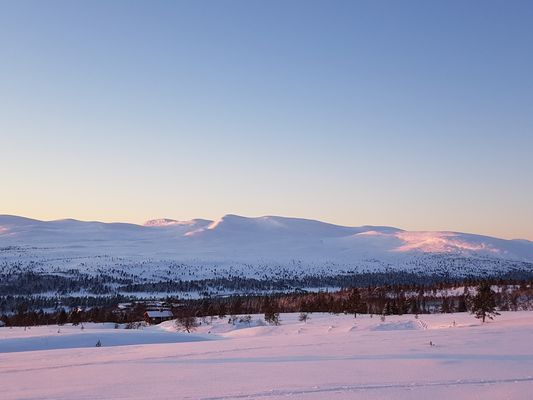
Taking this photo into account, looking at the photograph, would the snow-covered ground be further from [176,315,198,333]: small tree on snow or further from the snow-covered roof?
the snow-covered roof

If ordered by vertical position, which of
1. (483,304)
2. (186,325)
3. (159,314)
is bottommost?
(159,314)

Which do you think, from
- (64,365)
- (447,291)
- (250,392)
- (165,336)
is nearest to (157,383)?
(250,392)

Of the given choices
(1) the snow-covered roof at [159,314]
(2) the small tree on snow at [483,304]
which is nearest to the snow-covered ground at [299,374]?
(2) the small tree on snow at [483,304]

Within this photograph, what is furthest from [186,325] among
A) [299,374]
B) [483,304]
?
[299,374]

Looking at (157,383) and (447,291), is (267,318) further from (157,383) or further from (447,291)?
(447,291)

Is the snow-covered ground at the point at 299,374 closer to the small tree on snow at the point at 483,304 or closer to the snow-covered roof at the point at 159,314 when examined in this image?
the small tree on snow at the point at 483,304

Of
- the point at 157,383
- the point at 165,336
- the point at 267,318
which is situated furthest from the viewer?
the point at 267,318

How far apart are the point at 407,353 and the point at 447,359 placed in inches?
110

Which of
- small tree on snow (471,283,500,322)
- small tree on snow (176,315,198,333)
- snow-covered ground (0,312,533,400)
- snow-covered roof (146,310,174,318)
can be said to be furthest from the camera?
snow-covered roof (146,310,174,318)

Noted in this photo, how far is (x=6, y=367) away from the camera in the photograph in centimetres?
2172

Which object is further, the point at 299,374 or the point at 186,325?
the point at 186,325

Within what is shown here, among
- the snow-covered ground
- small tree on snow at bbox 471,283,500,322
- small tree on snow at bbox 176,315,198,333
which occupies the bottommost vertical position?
small tree on snow at bbox 176,315,198,333

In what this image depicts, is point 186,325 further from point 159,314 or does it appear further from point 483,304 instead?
point 159,314

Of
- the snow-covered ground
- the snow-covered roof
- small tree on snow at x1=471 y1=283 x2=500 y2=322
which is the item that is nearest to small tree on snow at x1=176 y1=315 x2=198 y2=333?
the snow-covered roof
